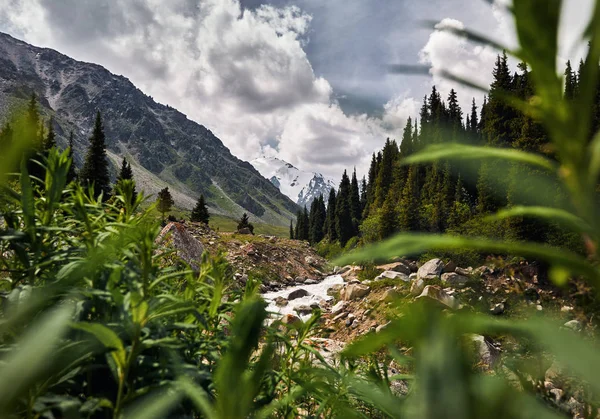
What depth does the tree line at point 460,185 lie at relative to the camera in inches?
24.5

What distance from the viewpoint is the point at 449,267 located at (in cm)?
1850

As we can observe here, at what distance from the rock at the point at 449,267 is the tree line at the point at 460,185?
2947mm

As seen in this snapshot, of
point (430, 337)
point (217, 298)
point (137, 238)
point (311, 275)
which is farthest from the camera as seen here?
point (311, 275)

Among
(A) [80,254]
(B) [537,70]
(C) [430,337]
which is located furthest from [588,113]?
(A) [80,254]

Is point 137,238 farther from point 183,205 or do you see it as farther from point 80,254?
point 183,205

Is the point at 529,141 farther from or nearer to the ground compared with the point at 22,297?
farther from the ground

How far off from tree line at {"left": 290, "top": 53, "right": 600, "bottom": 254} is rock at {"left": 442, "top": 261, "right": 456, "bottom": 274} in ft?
9.67

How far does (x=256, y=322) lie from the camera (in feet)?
1.52

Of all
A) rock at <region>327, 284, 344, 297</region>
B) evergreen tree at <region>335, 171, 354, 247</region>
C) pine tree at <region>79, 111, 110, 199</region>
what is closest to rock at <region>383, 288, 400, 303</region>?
rock at <region>327, 284, 344, 297</region>

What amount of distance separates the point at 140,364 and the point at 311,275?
28.4m

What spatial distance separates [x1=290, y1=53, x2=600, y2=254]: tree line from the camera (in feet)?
2.04

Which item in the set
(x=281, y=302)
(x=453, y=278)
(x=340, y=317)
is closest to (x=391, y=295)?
(x=340, y=317)

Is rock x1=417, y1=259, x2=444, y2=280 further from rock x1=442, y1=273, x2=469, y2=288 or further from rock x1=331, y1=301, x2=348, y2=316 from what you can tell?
rock x1=331, y1=301, x2=348, y2=316

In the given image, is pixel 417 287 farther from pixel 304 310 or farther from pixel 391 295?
pixel 391 295
